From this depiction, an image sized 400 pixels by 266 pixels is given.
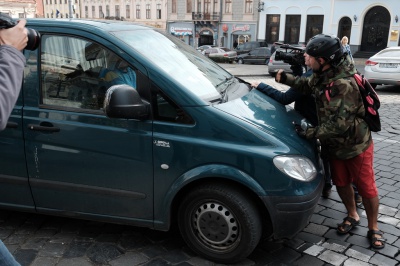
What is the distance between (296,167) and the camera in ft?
9.72

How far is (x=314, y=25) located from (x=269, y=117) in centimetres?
3819

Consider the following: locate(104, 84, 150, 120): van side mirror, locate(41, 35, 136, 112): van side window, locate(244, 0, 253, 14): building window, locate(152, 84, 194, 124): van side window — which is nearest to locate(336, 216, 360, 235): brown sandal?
locate(152, 84, 194, 124): van side window

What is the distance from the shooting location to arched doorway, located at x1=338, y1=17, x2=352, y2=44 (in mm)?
36062

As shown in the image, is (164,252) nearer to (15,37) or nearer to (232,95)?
(232,95)

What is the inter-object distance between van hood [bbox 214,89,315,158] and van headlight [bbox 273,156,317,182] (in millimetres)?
90

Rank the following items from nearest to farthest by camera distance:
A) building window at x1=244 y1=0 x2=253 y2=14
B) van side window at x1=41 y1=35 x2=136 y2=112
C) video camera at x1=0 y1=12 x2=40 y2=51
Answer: video camera at x1=0 y1=12 x2=40 y2=51 → van side window at x1=41 y1=35 x2=136 y2=112 → building window at x1=244 y1=0 x2=253 y2=14

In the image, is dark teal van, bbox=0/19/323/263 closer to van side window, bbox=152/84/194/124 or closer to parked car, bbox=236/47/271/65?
van side window, bbox=152/84/194/124

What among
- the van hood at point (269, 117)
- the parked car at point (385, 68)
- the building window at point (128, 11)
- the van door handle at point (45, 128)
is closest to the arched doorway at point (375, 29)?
the parked car at point (385, 68)

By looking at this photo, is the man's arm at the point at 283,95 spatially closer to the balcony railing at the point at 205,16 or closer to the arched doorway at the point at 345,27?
the arched doorway at the point at 345,27

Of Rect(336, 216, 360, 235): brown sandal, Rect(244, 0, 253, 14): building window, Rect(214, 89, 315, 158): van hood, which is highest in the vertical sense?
Rect(244, 0, 253, 14): building window

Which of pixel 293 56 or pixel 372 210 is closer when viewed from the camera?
pixel 372 210

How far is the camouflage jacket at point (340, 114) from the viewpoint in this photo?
10.6ft

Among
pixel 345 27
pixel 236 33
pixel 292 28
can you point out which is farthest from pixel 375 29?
pixel 236 33

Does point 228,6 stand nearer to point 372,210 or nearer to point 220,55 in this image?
point 220,55
